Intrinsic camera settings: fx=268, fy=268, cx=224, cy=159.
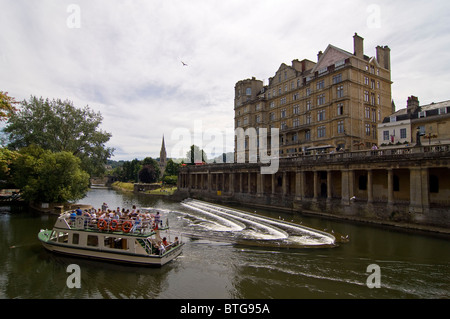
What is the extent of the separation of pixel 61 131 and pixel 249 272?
4840cm

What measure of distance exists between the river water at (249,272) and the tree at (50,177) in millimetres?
16989

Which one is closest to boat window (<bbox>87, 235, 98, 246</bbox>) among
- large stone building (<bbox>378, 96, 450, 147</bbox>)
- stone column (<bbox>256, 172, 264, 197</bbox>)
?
stone column (<bbox>256, 172, 264, 197</bbox>)

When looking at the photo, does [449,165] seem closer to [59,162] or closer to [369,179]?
[369,179]

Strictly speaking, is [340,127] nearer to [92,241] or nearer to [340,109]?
[340,109]

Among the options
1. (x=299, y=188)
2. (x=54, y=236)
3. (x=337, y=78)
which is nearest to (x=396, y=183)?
(x=299, y=188)

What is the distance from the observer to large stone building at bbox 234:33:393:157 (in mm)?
52719

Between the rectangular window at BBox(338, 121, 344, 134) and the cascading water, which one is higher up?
the rectangular window at BBox(338, 121, 344, 134)

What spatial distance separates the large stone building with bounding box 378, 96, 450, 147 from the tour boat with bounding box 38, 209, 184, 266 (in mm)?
37014

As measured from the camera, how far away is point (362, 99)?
53.6m

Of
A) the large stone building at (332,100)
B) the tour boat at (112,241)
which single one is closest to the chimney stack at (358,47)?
the large stone building at (332,100)

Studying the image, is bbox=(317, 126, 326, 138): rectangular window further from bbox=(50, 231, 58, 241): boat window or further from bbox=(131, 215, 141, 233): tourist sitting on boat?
bbox=(50, 231, 58, 241): boat window

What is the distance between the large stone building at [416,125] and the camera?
129 ft
